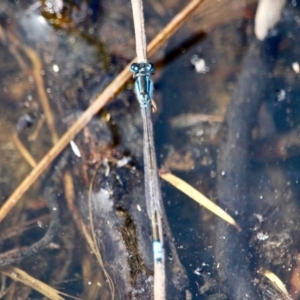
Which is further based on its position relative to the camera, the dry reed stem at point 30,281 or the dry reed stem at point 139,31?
the dry reed stem at point 30,281

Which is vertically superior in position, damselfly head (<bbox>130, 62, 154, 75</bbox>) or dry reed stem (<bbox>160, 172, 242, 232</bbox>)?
damselfly head (<bbox>130, 62, 154, 75</bbox>)

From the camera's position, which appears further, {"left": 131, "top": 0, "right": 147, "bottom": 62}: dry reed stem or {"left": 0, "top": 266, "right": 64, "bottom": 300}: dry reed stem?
{"left": 0, "top": 266, "right": 64, "bottom": 300}: dry reed stem

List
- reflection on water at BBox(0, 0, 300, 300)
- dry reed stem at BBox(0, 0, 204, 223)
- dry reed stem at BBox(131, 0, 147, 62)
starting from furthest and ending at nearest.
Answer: dry reed stem at BBox(0, 0, 204, 223)
reflection on water at BBox(0, 0, 300, 300)
dry reed stem at BBox(131, 0, 147, 62)

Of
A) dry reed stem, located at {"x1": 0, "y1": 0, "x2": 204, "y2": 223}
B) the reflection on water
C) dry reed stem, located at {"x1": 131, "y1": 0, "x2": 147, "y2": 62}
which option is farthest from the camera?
dry reed stem, located at {"x1": 0, "y1": 0, "x2": 204, "y2": 223}

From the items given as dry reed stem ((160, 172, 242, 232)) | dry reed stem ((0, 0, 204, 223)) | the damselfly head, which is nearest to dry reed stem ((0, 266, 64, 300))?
dry reed stem ((0, 0, 204, 223))

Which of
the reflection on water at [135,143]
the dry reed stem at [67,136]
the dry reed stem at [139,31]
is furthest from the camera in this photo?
the dry reed stem at [67,136]

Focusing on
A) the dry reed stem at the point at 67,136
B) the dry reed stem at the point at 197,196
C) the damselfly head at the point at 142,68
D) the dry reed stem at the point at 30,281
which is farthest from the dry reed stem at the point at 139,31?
the dry reed stem at the point at 30,281

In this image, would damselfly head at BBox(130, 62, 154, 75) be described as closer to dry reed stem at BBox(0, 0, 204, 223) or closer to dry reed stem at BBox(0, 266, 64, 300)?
dry reed stem at BBox(0, 0, 204, 223)

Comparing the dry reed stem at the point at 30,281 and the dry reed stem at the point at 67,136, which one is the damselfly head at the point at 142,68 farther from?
the dry reed stem at the point at 30,281

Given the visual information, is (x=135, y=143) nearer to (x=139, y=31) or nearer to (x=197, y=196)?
(x=197, y=196)
